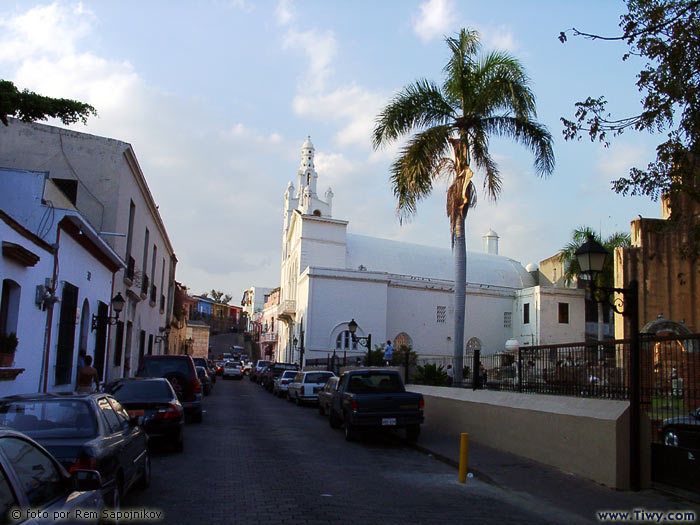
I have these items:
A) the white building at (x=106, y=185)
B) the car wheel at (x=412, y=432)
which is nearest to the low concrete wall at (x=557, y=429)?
the car wheel at (x=412, y=432)

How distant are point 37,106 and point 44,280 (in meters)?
4.41

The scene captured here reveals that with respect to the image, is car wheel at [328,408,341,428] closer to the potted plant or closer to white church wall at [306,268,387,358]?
the potted plant

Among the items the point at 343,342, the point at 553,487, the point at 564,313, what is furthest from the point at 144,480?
the point at 564,313

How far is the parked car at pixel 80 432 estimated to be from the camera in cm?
600

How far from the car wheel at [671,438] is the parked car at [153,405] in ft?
26.4

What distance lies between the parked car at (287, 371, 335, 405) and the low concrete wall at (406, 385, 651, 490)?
36.9 ft

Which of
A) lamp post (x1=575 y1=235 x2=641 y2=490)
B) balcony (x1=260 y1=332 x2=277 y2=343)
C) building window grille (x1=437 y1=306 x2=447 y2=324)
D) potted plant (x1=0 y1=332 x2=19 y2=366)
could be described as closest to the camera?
lamp post (x1=575 y1=235 x2=641 y2=490)

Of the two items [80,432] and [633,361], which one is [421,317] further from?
[80,432]

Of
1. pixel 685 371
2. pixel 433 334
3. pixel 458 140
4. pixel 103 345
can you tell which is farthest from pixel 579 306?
pixel 685 371

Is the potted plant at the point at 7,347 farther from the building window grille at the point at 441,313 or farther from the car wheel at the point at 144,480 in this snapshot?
the building window grille at the point at 441,313

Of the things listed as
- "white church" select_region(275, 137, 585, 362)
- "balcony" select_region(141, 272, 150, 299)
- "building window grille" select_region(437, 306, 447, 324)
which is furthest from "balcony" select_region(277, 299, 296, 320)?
"balcony" select_region(141, 272, 150, 299)

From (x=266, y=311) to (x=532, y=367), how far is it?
73.8 meters

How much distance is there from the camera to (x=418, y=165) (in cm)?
1923

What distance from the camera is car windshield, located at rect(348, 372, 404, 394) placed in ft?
50.0
